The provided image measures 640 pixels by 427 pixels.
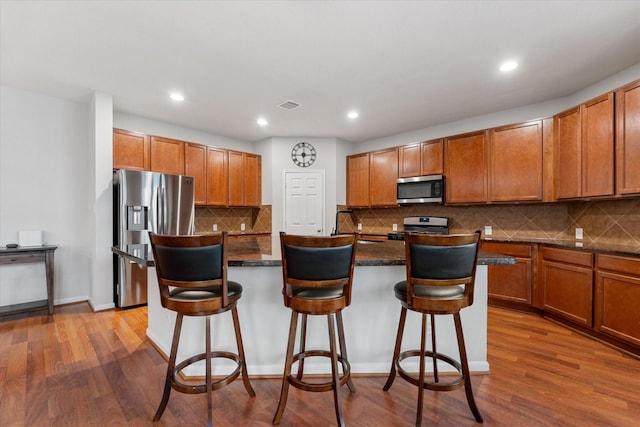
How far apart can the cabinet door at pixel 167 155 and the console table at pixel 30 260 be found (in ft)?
5.32

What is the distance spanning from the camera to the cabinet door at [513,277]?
347 centimetres

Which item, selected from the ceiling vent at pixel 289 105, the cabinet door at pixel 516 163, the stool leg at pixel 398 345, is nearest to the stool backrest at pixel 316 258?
the stool leg at pixel 398 345

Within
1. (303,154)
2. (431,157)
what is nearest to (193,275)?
(431,157)

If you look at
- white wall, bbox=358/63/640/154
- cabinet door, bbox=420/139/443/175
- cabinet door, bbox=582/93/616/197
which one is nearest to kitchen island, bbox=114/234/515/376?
cabinet door, bbox=582/93/616/197

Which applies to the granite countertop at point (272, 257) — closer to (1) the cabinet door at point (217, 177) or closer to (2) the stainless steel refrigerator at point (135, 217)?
(2) the stainless steel refrigerator at point (135, 217)

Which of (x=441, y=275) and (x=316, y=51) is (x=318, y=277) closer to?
(x=441, y=275)

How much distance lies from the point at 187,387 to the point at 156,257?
2.40 feet

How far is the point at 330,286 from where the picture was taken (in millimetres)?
1664

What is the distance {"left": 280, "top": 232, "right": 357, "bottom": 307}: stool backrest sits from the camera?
1539 millimetres

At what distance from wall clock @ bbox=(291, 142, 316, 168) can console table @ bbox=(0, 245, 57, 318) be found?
3594 millimetres

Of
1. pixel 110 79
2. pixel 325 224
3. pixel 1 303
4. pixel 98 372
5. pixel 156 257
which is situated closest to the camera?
pixel 156 257

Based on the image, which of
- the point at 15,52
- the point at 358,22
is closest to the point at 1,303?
the point at 15,52

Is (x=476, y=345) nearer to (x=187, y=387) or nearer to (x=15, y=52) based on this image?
(x=187, y=387)

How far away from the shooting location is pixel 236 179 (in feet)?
17.5
